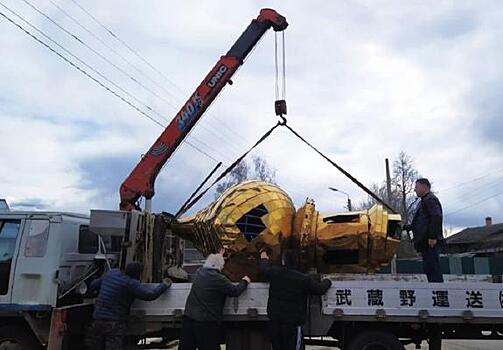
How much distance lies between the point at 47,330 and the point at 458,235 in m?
43.2

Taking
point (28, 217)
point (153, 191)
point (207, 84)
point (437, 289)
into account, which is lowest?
point (437, 289)

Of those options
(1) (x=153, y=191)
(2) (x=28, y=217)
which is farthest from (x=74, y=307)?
(1) (x=153, y=191)

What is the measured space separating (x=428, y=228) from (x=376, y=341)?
65.8 inches

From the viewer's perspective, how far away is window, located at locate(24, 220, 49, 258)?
23.0 feet

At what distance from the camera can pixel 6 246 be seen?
23.4ft

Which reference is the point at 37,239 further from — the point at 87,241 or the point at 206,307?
the point at 206,307

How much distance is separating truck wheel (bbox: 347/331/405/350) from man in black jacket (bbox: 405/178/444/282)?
1149 millimetres

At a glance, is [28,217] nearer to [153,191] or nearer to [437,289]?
[153,191]

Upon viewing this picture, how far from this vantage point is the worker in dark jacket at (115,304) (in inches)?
263

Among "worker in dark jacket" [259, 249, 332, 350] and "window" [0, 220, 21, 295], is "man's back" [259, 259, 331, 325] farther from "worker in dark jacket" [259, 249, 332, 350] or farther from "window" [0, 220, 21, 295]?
"window" [0, 220, 21, 295]

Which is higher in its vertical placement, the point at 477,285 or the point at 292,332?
the point at 477,285

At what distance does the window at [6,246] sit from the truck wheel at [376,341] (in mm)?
4501

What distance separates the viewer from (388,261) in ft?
24.0

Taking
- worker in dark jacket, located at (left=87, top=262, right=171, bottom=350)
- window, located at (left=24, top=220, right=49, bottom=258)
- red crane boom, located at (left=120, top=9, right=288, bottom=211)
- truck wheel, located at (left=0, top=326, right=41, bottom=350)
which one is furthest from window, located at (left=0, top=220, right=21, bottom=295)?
red crane boom, located at (left=120, top=9, right=288, bottom=211)
